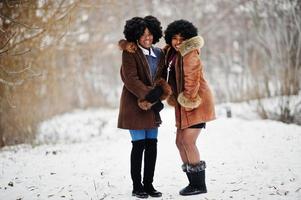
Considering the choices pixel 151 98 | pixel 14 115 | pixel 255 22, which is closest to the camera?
pixel 151 98

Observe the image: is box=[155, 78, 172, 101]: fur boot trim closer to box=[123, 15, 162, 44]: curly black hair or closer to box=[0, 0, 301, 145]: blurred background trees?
box=[123, 15, 162, 44]: curly black hair

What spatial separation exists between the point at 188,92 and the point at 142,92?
1.54 ft

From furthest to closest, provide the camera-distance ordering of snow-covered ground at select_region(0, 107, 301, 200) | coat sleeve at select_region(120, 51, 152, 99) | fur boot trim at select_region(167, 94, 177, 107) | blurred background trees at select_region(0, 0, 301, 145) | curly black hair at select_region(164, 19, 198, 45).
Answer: blurred background trees at select_region(0, 0, 301, 145) < snow-covered ground at select_region(0, 107, 301, 200) < fur boot trim at select_region(167, 94, 177, 107) < curly black hair at select_region(164, 19, 198, 45) < coat sleeve at select_region(120, 51, 152, 99)

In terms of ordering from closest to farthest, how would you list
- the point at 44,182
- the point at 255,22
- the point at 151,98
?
the point at 151,98 → the point at 44,182 → the point at 255,22

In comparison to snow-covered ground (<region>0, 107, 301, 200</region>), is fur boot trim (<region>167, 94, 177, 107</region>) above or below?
above

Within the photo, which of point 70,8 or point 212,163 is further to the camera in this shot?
point 70,8

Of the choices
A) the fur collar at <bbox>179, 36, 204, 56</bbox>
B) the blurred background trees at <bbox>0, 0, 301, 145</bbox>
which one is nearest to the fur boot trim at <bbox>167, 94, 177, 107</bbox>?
the fur collar at <bbox>179, 36, 204, 56</bbox>

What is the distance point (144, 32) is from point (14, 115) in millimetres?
6677

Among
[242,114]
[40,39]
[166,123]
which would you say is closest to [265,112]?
[242,114]

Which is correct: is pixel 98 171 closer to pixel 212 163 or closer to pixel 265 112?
pixel 212 163

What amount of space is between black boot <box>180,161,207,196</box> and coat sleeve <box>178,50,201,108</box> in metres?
0.67

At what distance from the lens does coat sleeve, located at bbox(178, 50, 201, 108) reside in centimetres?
442

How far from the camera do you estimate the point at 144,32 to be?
454 cm

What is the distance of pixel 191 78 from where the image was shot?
4422 mm
